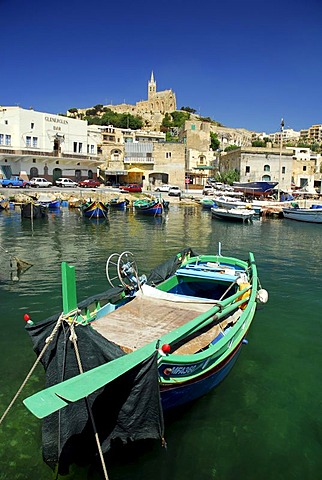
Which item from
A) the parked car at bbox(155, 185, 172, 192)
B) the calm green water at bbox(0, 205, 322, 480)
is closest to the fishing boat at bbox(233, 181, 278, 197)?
the parked car at bbox(155, 185, 172, 192)

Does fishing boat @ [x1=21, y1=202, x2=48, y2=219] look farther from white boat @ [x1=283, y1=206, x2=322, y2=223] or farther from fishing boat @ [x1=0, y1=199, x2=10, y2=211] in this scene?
white boat @ [x1=283, y1=206, x2=322, y2=223]

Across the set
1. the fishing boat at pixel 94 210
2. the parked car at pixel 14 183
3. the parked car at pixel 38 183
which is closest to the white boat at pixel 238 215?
the fishing boat at pixel 94 210

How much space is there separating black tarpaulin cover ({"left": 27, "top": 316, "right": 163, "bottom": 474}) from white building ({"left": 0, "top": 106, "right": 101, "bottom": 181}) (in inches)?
1803

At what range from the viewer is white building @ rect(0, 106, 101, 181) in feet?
155

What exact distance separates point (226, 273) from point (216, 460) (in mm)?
5739

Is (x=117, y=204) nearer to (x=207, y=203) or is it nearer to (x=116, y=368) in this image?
(x=207, y=203)

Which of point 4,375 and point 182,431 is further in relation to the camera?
point 4,375

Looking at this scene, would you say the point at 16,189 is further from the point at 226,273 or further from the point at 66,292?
the point at 66,292

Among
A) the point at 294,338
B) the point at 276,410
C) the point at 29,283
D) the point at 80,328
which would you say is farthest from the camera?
the point at 29,283

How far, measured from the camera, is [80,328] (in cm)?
516

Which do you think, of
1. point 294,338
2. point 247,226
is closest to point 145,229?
point 247,226

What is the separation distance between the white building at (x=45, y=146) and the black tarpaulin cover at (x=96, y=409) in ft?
150

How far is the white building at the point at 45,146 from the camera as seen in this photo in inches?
1860

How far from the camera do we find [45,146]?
50.3 m
